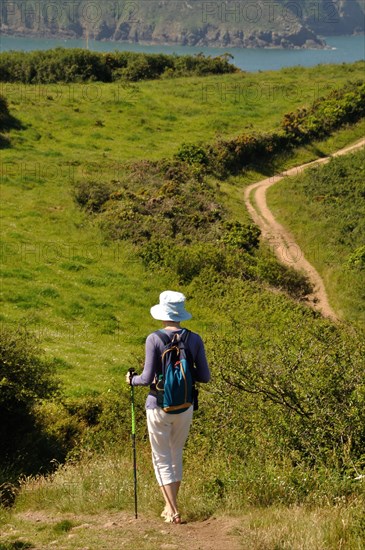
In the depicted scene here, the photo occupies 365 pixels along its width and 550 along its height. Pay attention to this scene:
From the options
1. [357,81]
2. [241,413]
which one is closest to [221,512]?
[241,413]

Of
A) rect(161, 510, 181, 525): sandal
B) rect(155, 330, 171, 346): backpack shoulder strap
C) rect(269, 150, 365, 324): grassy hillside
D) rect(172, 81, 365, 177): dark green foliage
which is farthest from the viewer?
rect(172, 81, 365, 177): dark green foliage

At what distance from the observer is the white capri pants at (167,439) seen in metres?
8.74

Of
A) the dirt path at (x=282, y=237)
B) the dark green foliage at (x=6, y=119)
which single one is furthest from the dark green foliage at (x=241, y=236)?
the dark green foliage at (x=6, y=119)

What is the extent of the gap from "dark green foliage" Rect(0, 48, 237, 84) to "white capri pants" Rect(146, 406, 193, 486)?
1967 inches

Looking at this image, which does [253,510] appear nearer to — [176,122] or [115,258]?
[115,258]

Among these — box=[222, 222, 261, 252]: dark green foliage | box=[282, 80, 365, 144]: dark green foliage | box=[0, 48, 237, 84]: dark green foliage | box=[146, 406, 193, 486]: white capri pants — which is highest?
box=[0, 48, 237, 84]: dark green foliage

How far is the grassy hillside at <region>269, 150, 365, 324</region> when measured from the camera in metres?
31.1

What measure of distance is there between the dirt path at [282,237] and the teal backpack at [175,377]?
69.3 feet

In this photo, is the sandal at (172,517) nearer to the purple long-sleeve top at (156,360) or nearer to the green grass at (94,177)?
the purple long-sleeve top at (156,360)

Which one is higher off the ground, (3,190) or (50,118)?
(50,118)

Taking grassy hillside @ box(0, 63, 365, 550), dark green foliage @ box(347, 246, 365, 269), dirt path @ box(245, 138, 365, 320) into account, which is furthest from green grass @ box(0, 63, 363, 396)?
dark green foliage @ box(347, 246, 365, 269)

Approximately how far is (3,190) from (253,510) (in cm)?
2835

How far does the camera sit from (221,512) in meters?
8.89

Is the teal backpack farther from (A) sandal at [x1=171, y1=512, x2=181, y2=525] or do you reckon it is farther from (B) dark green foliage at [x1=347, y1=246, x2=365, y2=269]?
(B) dark green foliage at [x1=347, y1=246, x2=365, y2=269]
